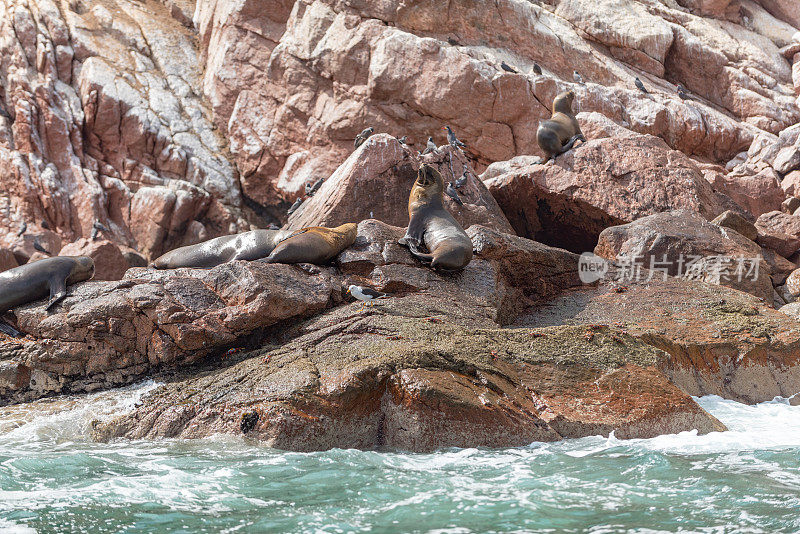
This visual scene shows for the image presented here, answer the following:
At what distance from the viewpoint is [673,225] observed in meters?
9.95

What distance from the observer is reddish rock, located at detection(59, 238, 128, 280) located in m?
13.8

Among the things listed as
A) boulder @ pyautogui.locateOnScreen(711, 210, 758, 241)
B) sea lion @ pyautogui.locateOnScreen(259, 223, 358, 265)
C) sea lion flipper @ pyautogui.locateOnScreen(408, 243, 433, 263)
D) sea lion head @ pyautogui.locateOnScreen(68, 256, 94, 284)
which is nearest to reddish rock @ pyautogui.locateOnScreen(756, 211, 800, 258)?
boulder @ pyautogui.locateOnScreen(711, 210, 758, 241)

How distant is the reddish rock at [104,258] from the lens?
13.8 m

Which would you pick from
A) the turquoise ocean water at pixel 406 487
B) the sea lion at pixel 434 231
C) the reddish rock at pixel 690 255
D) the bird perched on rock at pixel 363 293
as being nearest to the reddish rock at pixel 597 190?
the reddish rock at pixel 690 255

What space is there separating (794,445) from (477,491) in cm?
279

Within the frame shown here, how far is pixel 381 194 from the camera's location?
11547 millimetres

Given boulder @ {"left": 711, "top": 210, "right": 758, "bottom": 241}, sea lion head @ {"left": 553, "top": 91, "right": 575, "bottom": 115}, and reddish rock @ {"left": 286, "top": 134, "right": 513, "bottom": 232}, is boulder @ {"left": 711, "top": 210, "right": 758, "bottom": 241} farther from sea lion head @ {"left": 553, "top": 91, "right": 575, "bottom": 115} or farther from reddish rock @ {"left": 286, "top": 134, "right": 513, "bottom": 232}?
sea lion head @ {"left": 553, "top": 91, "right": 575, "bottom": 115}

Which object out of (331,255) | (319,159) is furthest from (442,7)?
(331,255)

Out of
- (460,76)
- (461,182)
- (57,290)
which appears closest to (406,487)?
(57,290)

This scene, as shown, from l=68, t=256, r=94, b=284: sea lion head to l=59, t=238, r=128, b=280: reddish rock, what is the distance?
19.6 ft

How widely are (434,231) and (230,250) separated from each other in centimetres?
279

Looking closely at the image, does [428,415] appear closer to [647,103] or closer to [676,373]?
[676,373]

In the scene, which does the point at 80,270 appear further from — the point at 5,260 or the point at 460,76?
the point at 460,76

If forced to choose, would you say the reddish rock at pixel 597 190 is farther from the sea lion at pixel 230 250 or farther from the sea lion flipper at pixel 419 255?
the sea lion at pixel 230 250
